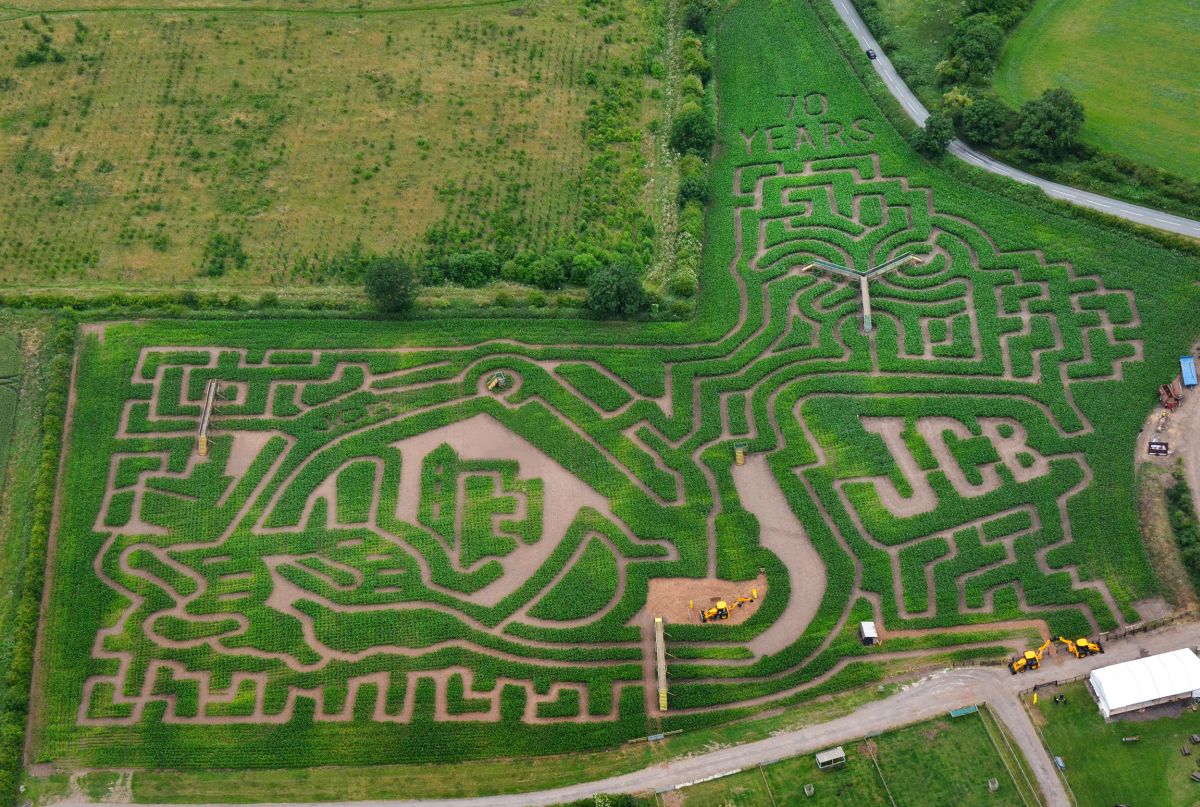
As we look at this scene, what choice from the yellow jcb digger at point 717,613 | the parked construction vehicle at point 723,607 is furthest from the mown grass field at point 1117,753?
the yellow jcb digger at point 717,613

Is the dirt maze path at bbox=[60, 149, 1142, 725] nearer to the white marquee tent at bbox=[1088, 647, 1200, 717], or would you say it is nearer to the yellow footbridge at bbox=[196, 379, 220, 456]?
the yellow footbridge at bbox=[196, 379, 220, 456]

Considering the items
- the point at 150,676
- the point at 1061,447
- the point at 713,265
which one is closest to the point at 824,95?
the point at 713,265

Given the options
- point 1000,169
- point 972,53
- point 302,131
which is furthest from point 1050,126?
point 302,131

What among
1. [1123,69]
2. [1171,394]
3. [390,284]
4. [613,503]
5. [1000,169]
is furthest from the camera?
[1123,69]

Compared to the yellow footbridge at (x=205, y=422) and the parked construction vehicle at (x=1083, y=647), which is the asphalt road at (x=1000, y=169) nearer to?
the parked construction vehicle at (x=1083, y=647)

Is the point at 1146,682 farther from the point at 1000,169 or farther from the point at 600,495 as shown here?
the point at 1000,169

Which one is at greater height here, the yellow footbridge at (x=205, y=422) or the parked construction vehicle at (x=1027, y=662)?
the parked construction vehicle at (x=1027, y=662)

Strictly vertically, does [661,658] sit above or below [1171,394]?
below
